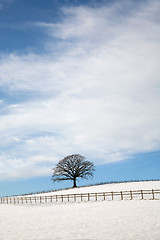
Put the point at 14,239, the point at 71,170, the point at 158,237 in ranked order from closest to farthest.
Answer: the point at 158,237 < the point at 14,239 < the point at 71,170

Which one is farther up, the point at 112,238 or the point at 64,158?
the point at 64,158

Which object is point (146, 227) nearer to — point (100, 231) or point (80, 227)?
point (100, 231)

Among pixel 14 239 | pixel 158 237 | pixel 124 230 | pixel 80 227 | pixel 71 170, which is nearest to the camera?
pixel 158 237

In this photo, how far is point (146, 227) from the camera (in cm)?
1492

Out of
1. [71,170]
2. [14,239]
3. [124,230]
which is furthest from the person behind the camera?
[71,170]

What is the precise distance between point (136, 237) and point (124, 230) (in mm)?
2118

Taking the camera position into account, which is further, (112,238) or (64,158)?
(64,158)

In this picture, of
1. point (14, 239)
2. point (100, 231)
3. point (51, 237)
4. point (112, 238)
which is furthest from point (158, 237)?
point (14, 239)

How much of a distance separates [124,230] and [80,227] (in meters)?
2.94

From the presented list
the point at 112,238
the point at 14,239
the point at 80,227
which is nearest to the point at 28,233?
the point at 14,239

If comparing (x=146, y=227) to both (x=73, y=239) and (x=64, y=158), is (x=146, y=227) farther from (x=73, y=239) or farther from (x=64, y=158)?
(x=64, y=158)

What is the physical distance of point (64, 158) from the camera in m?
73.6

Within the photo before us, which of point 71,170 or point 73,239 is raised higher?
point 71,170

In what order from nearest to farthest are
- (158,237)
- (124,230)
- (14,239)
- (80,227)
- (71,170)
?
1. (158,237)
2. (14,239)
3. (124,230)
4. (80,227)
5. (71,170)
